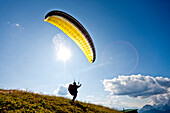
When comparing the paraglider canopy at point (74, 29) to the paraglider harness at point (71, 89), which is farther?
the paraglider harness at point (71, 89)

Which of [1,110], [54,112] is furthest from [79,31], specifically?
[1,110]

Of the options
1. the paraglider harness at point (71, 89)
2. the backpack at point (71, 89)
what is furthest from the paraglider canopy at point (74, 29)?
the backpack at point (71, 89)

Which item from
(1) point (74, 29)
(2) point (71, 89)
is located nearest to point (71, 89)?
(2) point (71, 89)

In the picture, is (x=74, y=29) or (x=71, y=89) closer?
(x=74, y=29)

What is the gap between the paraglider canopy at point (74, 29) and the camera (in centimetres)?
969

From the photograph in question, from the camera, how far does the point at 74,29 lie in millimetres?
10875

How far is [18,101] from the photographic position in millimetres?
8367

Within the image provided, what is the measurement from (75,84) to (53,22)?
23.1ft

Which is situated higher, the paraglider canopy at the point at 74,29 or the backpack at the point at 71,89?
the paraglider canopy at the point at 74,29

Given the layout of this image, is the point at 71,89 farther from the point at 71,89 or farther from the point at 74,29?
the point at 74,29

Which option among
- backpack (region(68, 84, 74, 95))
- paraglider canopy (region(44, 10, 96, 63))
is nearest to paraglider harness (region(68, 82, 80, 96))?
backpack (region(68, 84, 74, 95))

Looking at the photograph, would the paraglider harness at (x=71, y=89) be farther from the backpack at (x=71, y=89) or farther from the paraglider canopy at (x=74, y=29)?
the paraglider canopy at (x=74, y=29)

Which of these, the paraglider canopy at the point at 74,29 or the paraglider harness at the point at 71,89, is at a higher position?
the paraglider canopy at the point at 74,29

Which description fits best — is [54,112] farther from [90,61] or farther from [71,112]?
[90,61]
